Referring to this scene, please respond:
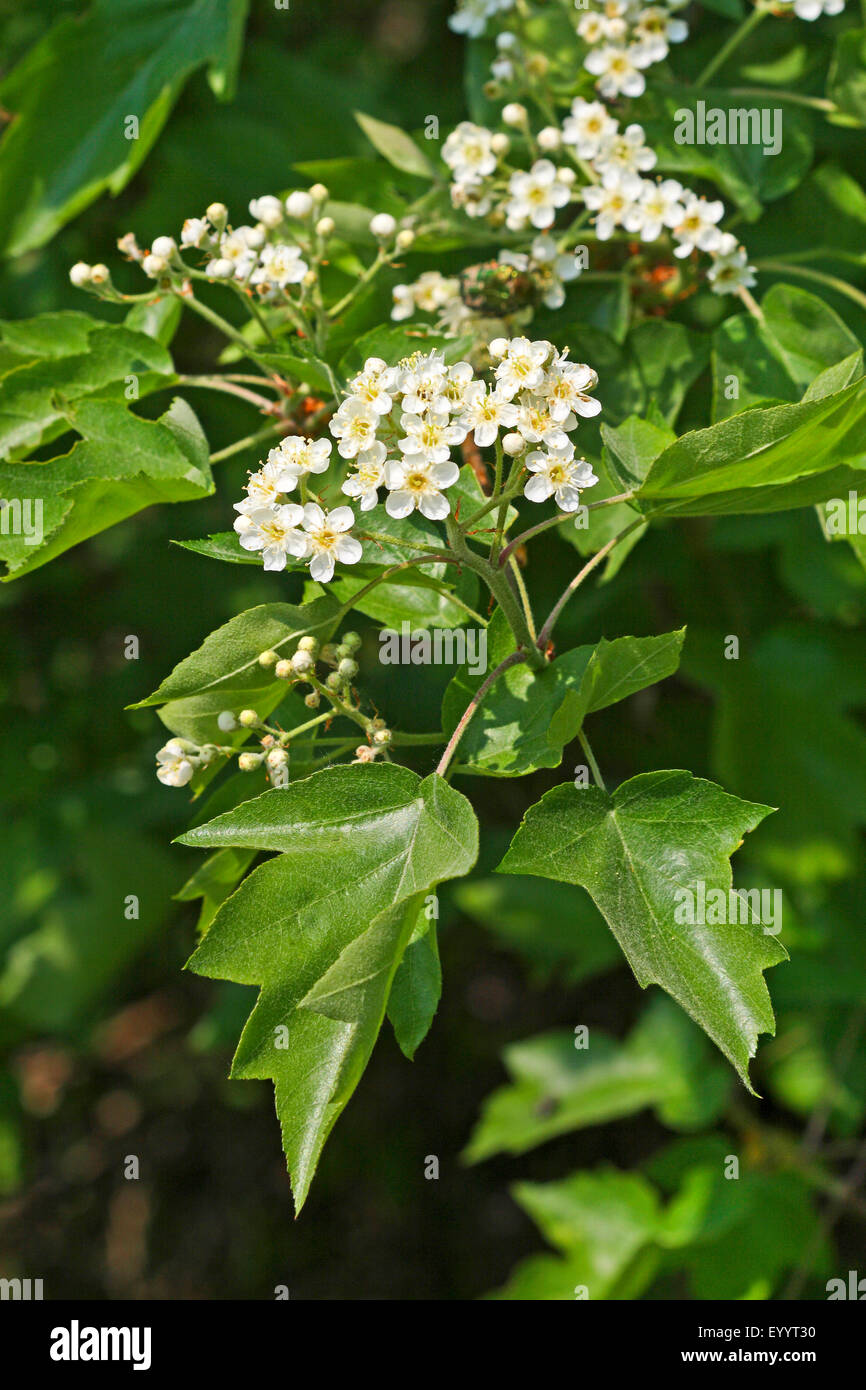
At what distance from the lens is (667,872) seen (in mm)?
1289

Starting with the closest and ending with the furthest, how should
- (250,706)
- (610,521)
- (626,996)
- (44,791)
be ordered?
(250,706) → (610,521) → (44,791) → (626,996)

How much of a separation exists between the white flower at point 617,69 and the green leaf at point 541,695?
898 millimetres

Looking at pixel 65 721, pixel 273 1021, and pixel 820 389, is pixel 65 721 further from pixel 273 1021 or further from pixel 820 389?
pixel 820 389

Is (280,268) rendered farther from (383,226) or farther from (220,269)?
(383,226)

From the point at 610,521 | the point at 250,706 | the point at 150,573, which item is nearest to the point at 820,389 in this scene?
the point at 610,521

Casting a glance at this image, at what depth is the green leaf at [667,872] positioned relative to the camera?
1185 mm


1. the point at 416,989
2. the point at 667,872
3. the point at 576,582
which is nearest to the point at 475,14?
the point at 576,582

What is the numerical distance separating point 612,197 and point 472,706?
807 mm

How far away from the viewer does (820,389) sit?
4.34 ft

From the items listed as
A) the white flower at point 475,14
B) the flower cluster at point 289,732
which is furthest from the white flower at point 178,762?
the white flower at point 475,14

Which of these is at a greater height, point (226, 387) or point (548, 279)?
point (548, 279)

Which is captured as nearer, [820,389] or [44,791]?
[820,389]

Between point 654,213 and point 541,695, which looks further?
point 654,213

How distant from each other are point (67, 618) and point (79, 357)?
201 cm
